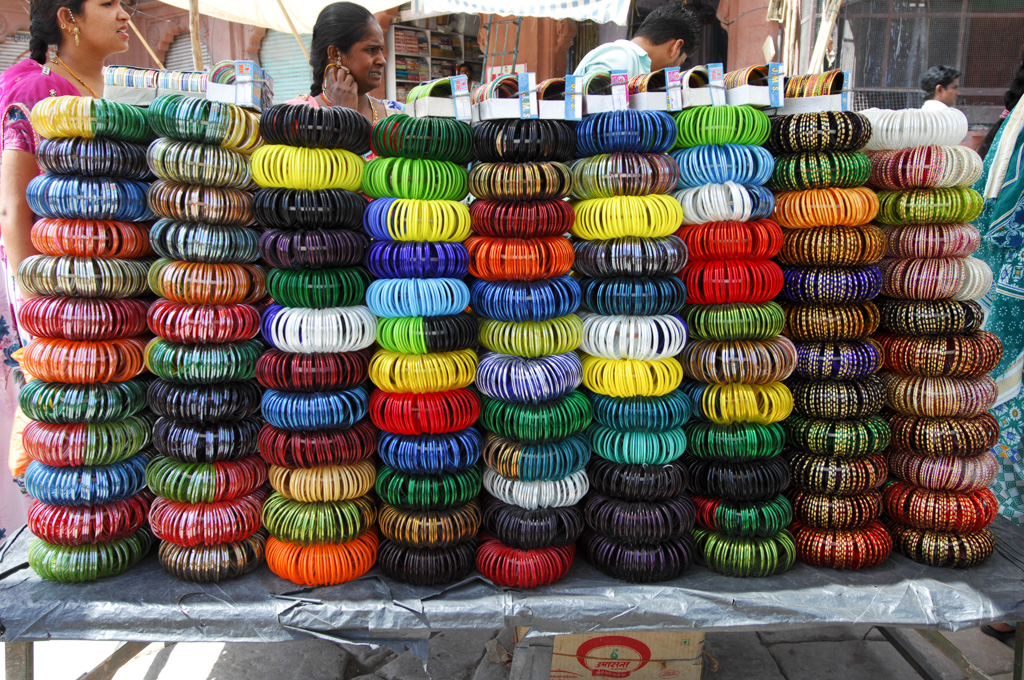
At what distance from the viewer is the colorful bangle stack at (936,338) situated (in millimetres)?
2135

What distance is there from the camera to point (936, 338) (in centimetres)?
222

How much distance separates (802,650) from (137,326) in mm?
2857

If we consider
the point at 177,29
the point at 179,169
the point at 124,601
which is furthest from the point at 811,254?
the point at 177,29

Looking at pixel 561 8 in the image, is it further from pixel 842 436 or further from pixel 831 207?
pixel 842 436

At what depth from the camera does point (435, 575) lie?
2.09 meters

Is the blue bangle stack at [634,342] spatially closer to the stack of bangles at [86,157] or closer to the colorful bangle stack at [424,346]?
the colorful bangle stack at [424,346]

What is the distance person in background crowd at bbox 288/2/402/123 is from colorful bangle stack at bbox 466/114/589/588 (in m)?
1.00

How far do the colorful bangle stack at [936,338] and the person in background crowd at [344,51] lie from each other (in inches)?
76.4

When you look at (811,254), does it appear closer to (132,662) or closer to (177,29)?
(132,662)

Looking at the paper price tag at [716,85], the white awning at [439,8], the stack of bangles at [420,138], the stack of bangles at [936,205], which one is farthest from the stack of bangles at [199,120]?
the white awning at [439,8]

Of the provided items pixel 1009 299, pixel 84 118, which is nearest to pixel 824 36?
pixel 1009 299

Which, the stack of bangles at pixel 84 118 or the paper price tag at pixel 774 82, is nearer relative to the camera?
the stack of bangles at pixel 84 118

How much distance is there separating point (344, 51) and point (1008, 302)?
9.77 feet

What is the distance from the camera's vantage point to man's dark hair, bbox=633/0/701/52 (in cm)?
329
